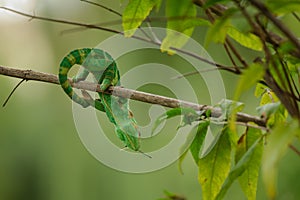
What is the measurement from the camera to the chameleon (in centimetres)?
61

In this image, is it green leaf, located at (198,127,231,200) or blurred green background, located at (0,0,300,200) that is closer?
green leaf, located at (198,127,231,200)

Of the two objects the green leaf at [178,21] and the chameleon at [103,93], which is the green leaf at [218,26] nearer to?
the green leaf at [178,21]

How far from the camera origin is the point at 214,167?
483mm

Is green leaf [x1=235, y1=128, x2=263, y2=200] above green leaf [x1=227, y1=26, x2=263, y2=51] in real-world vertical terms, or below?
below

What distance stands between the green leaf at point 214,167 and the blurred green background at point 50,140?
10.00ft

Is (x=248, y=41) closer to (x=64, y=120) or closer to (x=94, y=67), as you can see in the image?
(x=94, y=67)

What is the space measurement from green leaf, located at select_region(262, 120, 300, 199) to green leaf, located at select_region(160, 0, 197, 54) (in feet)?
0.28

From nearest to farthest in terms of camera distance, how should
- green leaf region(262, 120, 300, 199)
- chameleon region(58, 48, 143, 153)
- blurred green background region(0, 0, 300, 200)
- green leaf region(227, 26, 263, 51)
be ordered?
green leaf region(262, 120, 300, 199)
green leaf region(227, 26, 263, 51)
chameleon region(58, 48, 143, 153)
blurred green background region(0, 0, 300, 200)

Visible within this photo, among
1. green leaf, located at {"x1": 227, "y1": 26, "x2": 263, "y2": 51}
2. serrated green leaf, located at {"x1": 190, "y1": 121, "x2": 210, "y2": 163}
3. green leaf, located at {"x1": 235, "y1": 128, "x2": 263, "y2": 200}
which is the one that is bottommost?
green leaf, located at {"x1": 235, "y1": 128, "x2": 263, "y2": 200}

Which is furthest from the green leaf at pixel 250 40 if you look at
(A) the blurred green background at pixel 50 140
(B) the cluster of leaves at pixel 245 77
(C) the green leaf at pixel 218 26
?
(A) the blurred green background at pixel 50 140

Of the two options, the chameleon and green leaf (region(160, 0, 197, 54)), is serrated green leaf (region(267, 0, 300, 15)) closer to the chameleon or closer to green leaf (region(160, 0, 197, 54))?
green leaf (region(160, 0, 197, 54))

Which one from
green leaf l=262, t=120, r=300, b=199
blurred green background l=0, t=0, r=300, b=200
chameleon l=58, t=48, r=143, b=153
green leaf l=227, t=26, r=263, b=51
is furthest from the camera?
blurred green background l=0, t=0, r=300, b=200

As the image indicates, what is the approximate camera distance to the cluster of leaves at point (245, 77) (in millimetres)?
294

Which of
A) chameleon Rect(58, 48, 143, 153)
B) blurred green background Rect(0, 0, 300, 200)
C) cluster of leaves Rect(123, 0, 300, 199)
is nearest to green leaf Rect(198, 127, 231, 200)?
cluster of leaves Rect(123, 0, 300, 199)
